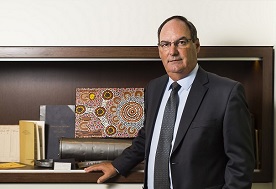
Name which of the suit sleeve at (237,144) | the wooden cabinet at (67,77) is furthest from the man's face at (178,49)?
the wooden cabinet at (67,77)

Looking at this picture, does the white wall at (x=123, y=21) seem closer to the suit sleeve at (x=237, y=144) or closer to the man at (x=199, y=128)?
the man at (x=199, y=128)

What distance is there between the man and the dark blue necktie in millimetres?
11

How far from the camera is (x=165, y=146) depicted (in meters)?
1.49

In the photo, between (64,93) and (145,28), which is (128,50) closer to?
(145,28)

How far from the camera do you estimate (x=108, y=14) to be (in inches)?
70.9

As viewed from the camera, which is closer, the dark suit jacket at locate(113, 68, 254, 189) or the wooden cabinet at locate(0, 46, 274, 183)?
the dark suit jacket at locate(113, 68, 254, 189)

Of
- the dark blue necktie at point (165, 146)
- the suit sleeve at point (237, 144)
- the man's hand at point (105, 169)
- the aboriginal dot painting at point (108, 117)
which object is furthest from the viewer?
the aboriginal dot painting at point (108, 117)

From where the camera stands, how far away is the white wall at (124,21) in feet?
5.87

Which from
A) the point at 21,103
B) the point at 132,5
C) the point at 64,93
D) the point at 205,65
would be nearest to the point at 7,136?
the point at 21,103

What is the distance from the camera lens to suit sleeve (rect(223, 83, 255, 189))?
1.37m

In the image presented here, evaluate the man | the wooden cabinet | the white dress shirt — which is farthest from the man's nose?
Result: the wooden cabinet

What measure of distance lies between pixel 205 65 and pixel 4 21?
0.92m

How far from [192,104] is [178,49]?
195 millimetres

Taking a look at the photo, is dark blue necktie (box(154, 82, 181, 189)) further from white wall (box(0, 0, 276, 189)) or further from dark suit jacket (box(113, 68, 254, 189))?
white wall (box(0, 0, 276, 189))
